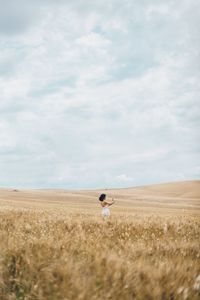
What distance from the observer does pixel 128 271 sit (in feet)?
16.7

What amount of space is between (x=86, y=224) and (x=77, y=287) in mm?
6150

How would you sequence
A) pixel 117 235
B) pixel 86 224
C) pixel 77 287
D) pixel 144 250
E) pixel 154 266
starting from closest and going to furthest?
pixel 77 287
pixel 154 266
pixel 144 250
pixel 117 235
pixel 86 224

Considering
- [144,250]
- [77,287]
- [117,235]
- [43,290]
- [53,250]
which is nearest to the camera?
[77,287]

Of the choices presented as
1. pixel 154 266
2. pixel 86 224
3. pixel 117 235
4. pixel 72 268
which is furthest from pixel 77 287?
pixel 86 224

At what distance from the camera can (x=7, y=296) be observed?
5469 mm

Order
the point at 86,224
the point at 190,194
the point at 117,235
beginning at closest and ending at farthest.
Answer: the point at 117,235 < the point at 86,224 < the point at 190,194

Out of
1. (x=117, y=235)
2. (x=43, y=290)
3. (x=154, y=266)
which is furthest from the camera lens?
(x=117, y=235)

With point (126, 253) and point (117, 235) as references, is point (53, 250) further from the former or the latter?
point (117, 235)

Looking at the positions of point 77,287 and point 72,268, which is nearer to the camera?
point 77,287

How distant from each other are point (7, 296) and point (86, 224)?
A: 5450 mm

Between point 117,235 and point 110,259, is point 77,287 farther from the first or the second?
point 117,235

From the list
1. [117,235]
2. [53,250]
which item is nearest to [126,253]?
[53,250]

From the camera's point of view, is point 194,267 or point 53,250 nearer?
point 194,267

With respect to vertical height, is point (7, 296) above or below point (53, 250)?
below
